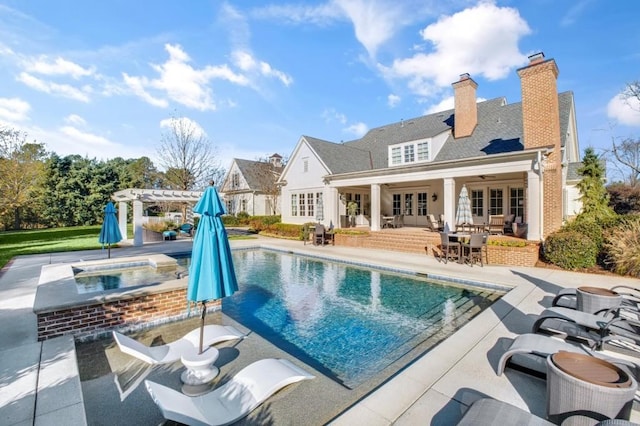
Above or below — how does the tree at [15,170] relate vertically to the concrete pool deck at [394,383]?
above

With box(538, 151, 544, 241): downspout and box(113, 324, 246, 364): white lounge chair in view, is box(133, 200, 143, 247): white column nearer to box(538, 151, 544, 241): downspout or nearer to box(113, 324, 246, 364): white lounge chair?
box(113, 324, 246, 364): white lounge chair

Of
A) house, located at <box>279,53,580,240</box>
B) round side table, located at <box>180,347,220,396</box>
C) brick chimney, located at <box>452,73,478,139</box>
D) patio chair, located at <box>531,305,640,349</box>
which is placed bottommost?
round side table, located at <box>180,347,220,396</box>

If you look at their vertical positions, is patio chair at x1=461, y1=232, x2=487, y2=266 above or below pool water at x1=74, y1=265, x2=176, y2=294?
above

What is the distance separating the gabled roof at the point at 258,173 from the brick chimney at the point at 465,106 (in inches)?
753

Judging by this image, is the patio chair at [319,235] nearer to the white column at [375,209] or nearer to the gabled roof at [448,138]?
the white column at [375,209]

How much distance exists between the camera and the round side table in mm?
3709

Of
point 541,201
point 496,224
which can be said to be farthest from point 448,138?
point 541,201

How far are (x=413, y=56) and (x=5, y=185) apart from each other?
3325 cm

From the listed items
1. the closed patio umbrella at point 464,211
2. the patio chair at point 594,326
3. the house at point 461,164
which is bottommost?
the patio chair at point 594,326

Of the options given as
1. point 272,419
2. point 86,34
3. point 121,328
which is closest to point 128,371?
point 121,328

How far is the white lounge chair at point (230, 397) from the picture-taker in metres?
2.91

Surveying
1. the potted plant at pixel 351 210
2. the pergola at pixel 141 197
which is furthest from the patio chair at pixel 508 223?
the pergola at pixel 141 197

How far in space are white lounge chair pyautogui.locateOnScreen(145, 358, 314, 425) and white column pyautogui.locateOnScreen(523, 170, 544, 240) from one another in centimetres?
1174

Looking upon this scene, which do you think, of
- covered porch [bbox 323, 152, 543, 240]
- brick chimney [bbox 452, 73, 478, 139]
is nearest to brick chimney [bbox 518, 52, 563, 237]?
covered porch [bbox 323, 152, 543, 240]
